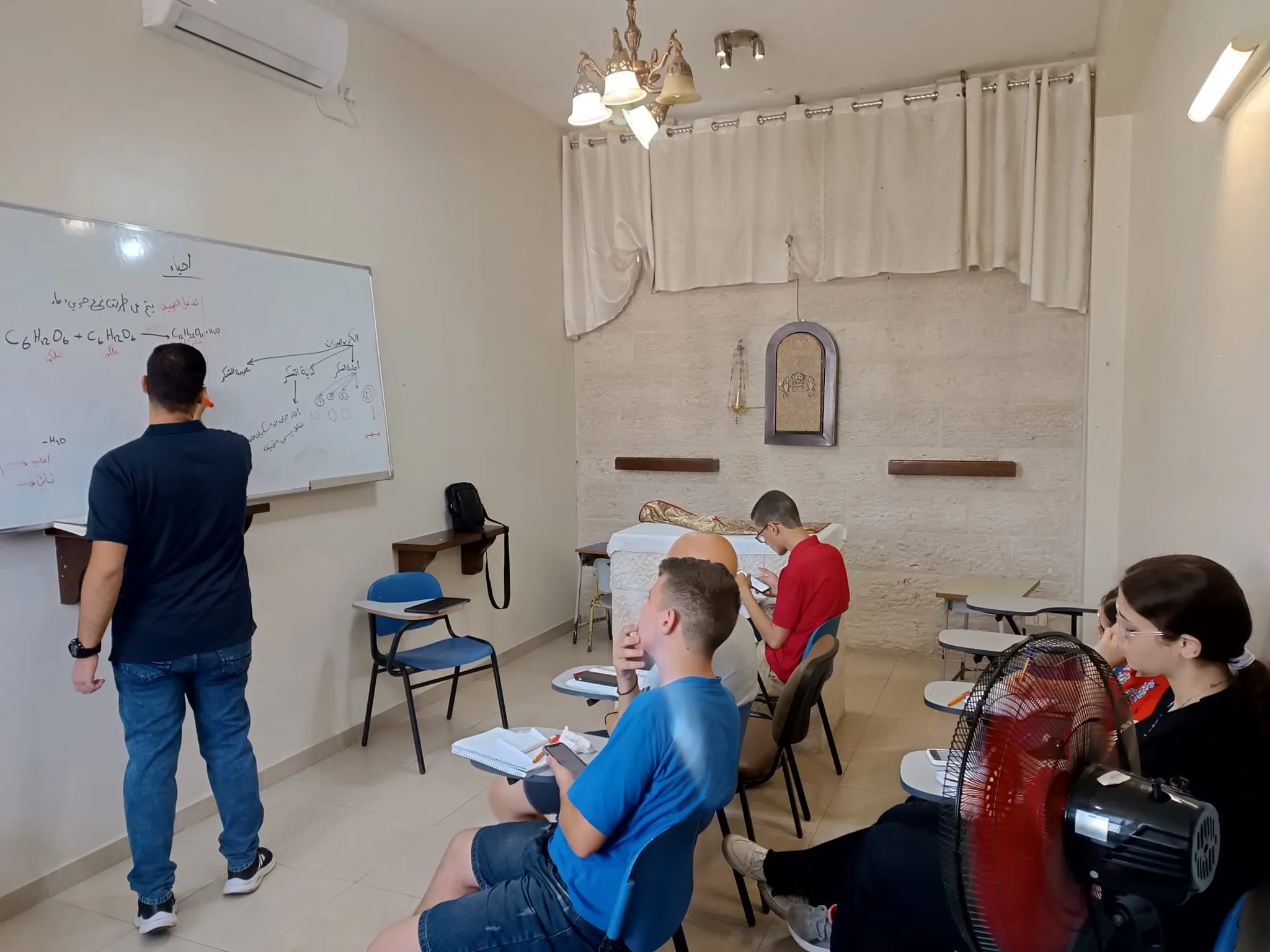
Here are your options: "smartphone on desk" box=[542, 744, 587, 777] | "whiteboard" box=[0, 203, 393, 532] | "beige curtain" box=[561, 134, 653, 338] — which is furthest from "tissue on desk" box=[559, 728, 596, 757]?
"beige curtain" box=[561, 134, 653, 338]

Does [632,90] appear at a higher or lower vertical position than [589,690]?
higher

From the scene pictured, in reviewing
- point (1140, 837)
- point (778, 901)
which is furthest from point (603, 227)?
point (1140, 837)

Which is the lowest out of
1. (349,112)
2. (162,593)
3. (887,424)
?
(162,593)

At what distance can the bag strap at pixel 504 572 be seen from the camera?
436cm

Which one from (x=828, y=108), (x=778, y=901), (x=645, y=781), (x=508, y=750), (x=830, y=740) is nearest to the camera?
(x=645, y=781)

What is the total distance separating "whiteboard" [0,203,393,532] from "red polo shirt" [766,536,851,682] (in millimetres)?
1870

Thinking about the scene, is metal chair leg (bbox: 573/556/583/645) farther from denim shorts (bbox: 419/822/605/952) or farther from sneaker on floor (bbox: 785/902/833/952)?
denim shorts (bbox: 419/822/605/952)

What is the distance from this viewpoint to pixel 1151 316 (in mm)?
3379

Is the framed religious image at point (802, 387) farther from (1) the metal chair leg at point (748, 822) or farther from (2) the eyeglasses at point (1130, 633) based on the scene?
(2) the eyeglasses at point (1130, 633)

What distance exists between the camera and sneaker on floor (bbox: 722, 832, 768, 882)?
2.35 metres

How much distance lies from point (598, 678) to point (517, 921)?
1.00m

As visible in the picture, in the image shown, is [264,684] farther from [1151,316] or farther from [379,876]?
[1151,316]

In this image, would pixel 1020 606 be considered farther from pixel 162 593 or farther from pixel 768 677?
pixel 162 593

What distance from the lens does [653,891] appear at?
1.53 m
